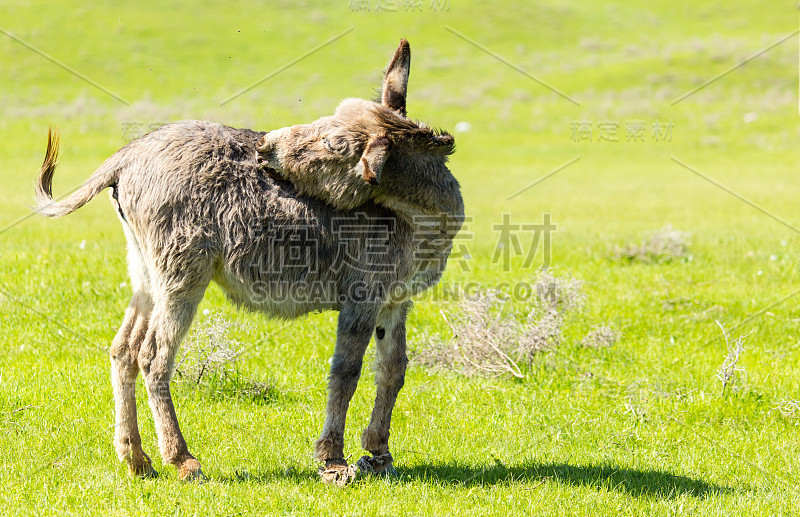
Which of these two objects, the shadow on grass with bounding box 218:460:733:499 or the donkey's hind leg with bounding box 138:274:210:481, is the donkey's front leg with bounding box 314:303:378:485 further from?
the donkey's hind leg with bounding box 138:274:210:481

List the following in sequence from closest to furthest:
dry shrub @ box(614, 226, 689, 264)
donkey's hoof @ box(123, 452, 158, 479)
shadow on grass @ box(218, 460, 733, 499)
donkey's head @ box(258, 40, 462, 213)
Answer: donkey's head @ box(258, 40, 462, 213) < donkey's hoof @ box(123, 452, 158, 479) < shadow on grass @ box(218, 460, 733, 499) < dry shrub @ box(614, 226, 689, 264)

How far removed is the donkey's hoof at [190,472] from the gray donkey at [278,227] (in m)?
0.01

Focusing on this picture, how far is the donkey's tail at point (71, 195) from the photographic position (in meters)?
5.68

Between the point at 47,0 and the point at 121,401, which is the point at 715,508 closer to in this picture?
the point at 121,401

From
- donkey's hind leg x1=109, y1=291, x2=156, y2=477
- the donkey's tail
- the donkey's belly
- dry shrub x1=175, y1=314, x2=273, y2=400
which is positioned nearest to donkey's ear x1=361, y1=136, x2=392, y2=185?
the donkey's belly

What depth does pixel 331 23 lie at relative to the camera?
59.3 meters

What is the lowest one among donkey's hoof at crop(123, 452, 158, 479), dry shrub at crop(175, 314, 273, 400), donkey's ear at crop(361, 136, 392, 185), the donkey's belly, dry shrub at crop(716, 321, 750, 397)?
donkey's hoof at crop(123, 452, 158, 479)

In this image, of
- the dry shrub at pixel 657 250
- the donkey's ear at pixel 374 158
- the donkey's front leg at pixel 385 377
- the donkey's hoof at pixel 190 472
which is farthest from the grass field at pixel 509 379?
the donkey's ear at pixel 374 158

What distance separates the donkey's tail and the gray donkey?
1 centimetres

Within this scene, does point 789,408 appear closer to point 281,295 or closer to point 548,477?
point 548,477

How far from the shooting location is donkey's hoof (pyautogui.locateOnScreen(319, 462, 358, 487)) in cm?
585

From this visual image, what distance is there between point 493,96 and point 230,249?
135ft

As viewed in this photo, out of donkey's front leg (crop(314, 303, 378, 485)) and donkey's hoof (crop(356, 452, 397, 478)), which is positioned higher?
donkey's front leg (crop(314, 303, 378, 485))

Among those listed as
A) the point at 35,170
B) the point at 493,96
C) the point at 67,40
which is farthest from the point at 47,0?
the point at 35,170
